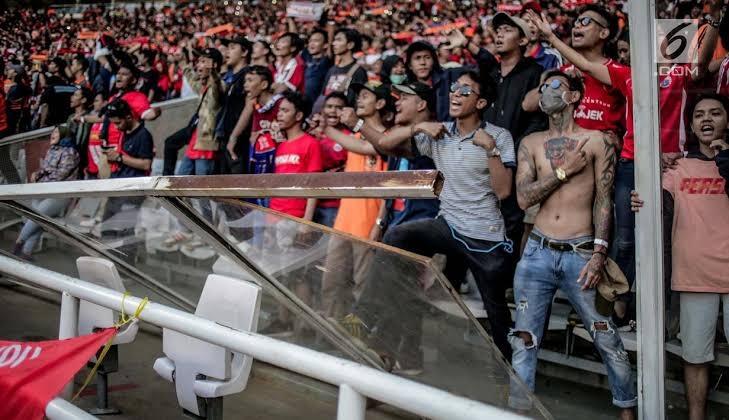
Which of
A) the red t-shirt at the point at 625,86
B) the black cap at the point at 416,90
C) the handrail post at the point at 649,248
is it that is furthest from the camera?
the black cap at the point at 416,90

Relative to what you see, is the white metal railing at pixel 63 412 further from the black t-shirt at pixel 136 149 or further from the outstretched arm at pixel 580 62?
the black t-shirt at pixel 136 149

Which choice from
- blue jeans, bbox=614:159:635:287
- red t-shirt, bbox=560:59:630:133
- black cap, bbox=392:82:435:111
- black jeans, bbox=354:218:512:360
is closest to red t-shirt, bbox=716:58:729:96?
blue jeans, bbox=614:159:635:287

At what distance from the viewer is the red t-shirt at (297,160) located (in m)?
5.91

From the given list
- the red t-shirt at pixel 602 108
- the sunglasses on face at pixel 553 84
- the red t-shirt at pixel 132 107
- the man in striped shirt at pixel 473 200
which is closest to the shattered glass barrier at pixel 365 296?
the man in striped shirt at pixel 473 200

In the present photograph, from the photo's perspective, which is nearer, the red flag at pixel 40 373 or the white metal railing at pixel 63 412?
the white metal railing at pixel 63 412

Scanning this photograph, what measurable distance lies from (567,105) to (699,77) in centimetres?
111

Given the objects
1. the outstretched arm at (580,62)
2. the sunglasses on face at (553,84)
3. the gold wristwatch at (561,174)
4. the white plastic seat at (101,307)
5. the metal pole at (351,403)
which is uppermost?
the outstretched arm at (580,62)

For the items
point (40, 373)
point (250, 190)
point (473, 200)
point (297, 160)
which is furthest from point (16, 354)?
point (297, 160)

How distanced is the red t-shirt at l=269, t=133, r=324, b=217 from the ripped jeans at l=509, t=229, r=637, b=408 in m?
2.32

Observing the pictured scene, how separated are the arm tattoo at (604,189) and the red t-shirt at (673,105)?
0.68 meters

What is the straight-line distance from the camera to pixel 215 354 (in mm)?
3320

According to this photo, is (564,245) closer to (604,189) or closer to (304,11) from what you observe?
(604,189)

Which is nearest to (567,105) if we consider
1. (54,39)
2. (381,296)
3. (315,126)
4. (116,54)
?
(381,296)

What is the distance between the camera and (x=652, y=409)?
3156 millimetres
